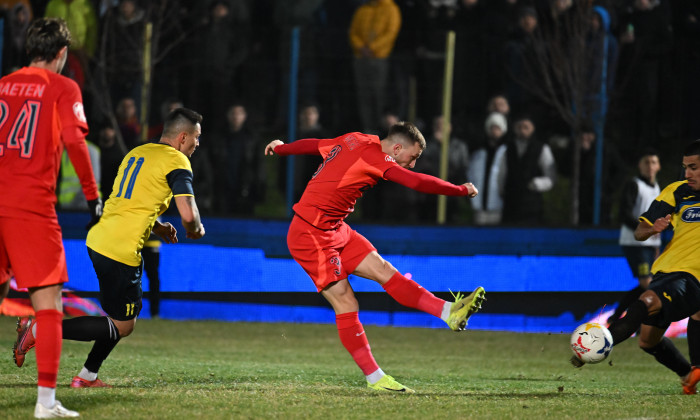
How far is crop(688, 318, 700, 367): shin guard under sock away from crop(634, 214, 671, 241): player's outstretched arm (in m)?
0.84

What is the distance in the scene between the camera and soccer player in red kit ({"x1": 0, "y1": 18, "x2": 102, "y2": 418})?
5410mm

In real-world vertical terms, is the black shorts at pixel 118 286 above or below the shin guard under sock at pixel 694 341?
above

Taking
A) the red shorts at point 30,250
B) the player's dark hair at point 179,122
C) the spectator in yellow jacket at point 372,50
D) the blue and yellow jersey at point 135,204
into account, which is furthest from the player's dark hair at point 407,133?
the spectator in yellow jacket at point 372,50

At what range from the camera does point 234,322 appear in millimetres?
13039

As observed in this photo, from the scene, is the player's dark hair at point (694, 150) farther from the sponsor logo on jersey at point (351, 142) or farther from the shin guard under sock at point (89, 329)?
the shin guard under sock at point (89, 329)

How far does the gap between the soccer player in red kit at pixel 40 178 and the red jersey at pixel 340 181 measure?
2.17 meters

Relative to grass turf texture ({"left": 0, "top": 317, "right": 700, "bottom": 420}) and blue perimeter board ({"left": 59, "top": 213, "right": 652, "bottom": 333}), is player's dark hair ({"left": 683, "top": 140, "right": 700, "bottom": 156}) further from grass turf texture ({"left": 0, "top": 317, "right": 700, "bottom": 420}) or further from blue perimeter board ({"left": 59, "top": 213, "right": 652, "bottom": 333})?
blue perimeter board ({"left": 59, "top": 213, "right": 652, "bottom": 333})

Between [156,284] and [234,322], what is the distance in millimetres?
1153

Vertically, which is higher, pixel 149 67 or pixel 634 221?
pixel 149 67

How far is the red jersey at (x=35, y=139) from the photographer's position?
5426 mm

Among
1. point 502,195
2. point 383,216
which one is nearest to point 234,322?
point 383,216

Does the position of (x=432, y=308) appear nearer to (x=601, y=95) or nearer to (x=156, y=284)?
(x=156, y=284)

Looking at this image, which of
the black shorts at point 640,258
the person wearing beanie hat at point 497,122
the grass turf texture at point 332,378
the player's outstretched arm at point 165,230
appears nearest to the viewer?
the grass turf texture at point 332,378

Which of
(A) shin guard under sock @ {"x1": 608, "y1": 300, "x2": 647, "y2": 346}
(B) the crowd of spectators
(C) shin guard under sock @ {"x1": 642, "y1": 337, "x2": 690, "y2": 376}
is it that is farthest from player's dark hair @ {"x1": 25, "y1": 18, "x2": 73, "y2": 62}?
(B) the crowd of spectators
